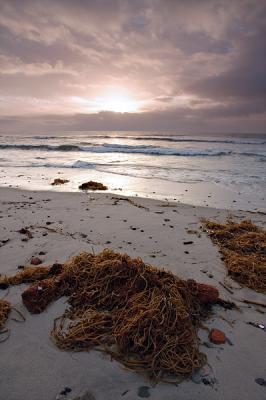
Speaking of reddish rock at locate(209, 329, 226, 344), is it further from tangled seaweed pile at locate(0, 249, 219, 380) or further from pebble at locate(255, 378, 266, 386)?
pebble at locate(255, 378, 266, 386)

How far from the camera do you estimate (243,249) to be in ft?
14.8

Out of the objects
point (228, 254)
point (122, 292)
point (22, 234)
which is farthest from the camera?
point (22, 234)

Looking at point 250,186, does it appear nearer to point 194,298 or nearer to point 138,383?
point 194,298

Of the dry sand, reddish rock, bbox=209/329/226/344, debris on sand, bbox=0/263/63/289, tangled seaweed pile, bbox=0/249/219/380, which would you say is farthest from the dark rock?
debris on sand, bbox=0/263/63/289

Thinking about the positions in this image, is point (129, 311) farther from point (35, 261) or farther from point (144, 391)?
point (35, 261)

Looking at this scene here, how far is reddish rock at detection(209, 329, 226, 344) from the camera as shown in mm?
2529

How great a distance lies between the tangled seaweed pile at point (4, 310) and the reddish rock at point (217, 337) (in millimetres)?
2094

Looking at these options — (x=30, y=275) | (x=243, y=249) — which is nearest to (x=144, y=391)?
(x=30, y=275)

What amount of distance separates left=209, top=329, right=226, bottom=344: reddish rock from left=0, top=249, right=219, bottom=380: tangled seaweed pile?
17 cm

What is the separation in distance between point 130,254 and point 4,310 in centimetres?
199

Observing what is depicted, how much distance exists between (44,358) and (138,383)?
2.82 ft

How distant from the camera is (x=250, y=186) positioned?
1009 cm

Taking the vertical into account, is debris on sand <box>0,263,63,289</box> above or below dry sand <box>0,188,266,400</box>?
above

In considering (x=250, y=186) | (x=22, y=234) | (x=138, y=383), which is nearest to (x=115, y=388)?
(x=138, y=383)
